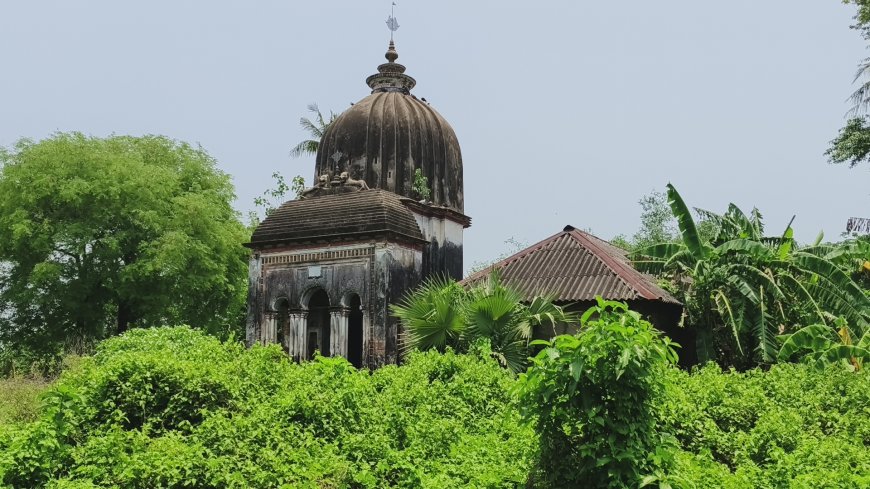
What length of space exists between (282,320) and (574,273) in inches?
239

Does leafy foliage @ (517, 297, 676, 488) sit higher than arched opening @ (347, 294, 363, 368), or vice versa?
arched opening @ (347, 294, 363, 368)

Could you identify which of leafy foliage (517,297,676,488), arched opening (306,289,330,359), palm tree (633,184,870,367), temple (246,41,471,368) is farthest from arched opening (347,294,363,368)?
leafy foliage (517,297,676,488)

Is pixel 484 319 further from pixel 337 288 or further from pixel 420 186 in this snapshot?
pixel 420 186

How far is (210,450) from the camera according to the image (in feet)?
26.7

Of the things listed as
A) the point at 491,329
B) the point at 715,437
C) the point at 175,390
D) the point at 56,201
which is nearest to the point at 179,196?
the point at 56,201

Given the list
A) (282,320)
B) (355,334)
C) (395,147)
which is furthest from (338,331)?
(395,147)

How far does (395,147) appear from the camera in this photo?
18.7 metres

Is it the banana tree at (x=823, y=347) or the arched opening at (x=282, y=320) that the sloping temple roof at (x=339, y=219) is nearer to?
the arched opening at (x=282, y=320)

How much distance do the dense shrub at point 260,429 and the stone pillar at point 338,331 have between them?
5147 mm

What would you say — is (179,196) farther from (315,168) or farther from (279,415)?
(279,415)

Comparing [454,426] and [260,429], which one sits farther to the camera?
[454,426]

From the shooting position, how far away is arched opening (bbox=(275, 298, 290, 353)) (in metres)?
17.0

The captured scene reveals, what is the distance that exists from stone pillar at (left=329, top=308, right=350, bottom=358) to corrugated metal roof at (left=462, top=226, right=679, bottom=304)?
96.2 inches

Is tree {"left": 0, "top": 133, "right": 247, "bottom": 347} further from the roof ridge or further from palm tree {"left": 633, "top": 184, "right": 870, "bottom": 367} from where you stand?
palm tree {"left": 633, "top": 184, "right": 870, "bottom": 367}
